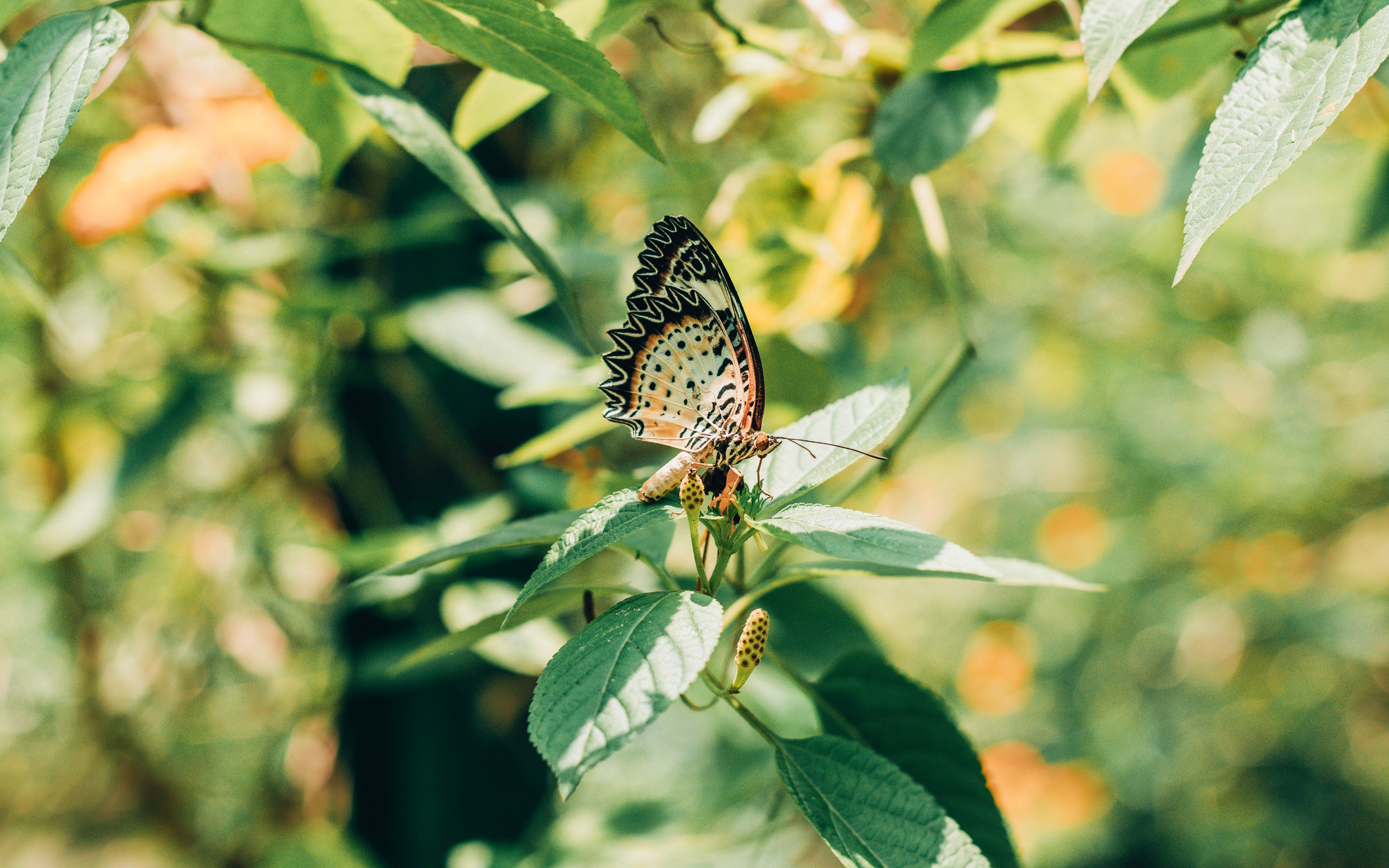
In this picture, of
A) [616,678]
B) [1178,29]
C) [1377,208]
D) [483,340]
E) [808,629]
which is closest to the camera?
[616,678]

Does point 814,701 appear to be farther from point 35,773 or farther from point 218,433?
point 35,773

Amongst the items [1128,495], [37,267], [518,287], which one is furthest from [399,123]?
[1128,495]

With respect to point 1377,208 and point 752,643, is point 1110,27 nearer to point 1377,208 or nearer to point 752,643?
point 752,643

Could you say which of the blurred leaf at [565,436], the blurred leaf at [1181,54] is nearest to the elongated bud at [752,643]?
the blurred leaf at [565,436]

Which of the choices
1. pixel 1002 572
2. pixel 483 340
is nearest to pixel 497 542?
pixel 1002 572

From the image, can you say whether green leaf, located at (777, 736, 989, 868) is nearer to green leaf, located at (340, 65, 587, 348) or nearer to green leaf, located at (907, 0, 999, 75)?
green leaf, located at (340, 65, 587, 348)

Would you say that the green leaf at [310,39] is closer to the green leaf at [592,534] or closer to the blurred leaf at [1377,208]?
the green leaf at [592,534]
